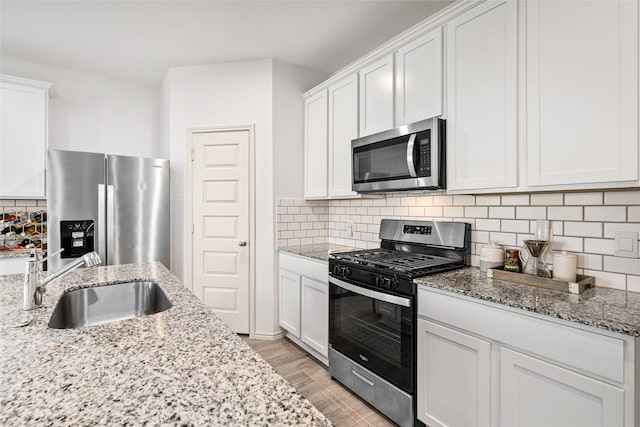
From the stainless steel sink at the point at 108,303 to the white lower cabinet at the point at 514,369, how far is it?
1.33 metres

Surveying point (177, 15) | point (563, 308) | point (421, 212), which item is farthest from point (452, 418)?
point (177, 15)

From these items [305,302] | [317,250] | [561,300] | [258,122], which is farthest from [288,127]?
[561,300]

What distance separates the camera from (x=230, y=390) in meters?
0.68

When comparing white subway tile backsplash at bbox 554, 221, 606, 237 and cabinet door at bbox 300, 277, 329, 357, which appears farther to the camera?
cabinet door at bbox 300, 277, 329, 357

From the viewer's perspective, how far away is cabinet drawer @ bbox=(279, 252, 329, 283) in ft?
8.18

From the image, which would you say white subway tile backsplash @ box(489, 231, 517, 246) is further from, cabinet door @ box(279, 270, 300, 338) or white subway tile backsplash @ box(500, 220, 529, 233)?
cabinet door @ box(279, 270, 300, 338)

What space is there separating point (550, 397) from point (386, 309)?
824mm

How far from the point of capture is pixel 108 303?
5.18ft

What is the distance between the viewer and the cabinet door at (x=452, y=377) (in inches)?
57.9

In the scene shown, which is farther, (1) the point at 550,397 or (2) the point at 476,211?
(2) the point at 476,211

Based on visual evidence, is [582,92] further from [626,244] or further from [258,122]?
[258,122]

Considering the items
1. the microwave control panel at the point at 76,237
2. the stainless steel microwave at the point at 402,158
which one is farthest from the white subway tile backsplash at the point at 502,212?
the microwave control panel at the point at 76,237

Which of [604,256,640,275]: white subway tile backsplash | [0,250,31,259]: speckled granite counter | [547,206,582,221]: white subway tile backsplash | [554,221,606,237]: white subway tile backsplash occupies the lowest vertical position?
[0,250,31,259]: speckled granite counter

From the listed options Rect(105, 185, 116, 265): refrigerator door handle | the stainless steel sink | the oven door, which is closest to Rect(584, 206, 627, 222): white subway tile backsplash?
the oven door
